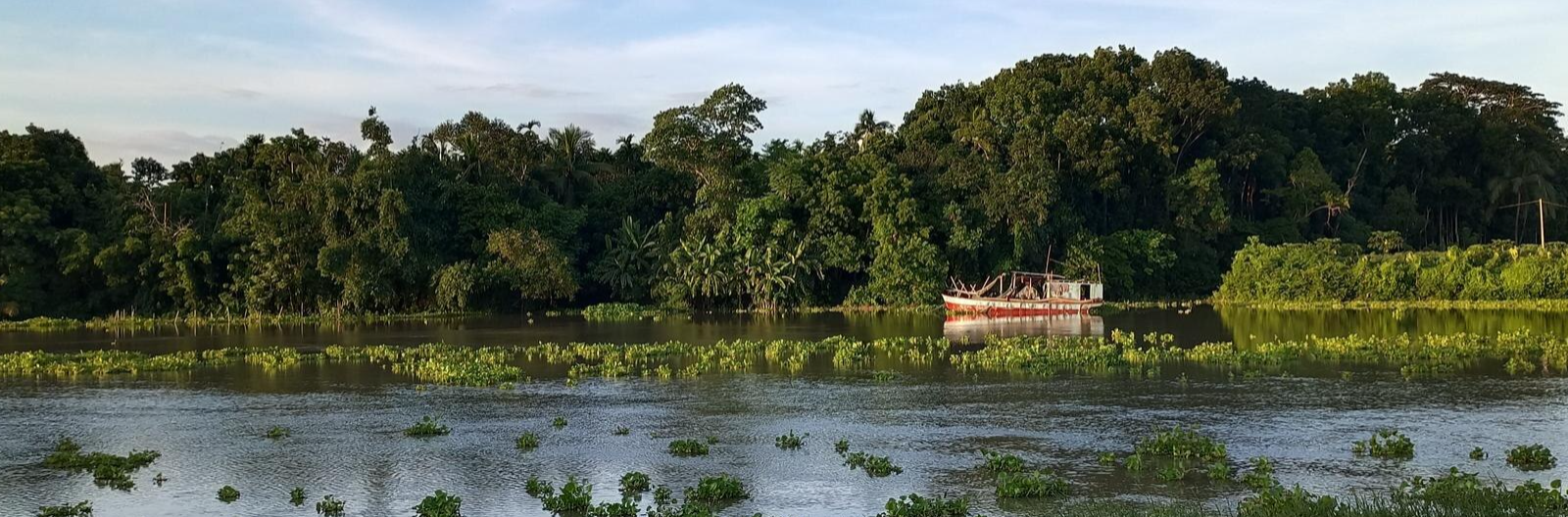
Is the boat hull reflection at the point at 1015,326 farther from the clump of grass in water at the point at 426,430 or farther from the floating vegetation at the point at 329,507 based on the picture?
the floating vegetation at the point at 329,507

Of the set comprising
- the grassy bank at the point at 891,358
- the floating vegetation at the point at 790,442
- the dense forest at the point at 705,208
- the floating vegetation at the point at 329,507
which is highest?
the dense forest at the point at 705,208

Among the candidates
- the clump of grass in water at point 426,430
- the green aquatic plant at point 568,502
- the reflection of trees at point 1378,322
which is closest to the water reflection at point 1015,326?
the reflection of trees at point 1378,322

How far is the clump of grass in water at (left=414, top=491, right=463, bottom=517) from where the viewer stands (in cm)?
1460

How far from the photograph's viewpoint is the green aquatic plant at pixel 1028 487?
1511cm

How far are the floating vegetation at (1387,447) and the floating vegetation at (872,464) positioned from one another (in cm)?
624

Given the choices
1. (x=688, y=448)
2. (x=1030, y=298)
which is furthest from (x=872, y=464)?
(x=1030, y=298)

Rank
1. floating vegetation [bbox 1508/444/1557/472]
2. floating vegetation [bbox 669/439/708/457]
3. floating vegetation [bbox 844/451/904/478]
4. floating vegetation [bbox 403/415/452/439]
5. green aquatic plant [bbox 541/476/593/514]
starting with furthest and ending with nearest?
floating vegetation [bbox 403/415/452/439] → floating vegetation [bbox 669/439/708/457] → floating vegetation [bbox 844/451/904/478] → floating vegetation [bbox 1508/444/1557/472] → green aquatic plant [bbox 541/476/593/514]

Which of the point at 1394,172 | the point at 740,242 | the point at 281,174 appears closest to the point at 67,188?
the point at 281,174

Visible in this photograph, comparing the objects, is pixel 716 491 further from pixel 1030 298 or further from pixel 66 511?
pixel 1030 298

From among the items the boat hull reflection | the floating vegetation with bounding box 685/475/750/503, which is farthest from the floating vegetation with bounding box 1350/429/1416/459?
the boat hull reflection

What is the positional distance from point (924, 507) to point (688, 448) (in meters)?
5.33

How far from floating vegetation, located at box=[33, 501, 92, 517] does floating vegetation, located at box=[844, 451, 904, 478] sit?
934 centimetres

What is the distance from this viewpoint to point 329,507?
15305 mm

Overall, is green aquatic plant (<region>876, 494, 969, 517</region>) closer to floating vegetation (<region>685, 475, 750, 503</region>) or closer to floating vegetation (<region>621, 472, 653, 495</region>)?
floating vegetation (<region>685, 475, 750, 503</region>)
